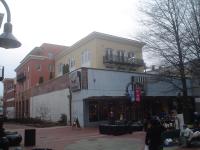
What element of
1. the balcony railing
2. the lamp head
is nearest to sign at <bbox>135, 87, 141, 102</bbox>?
the balcony railing

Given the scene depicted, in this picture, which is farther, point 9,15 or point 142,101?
point 142,101

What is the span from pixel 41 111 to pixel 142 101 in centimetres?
1558

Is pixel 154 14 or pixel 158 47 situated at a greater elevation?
pixel 154 14

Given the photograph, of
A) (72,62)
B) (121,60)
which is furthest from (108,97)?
(72,62)

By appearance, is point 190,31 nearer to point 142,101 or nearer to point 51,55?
point 142,101

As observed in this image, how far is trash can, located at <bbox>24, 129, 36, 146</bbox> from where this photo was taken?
1505 centimetres

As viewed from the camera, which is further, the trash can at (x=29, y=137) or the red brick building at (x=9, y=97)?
the red brick building at (x=9, y=97)

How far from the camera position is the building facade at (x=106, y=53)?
3634 cm

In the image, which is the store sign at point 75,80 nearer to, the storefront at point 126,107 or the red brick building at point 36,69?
the storefront at point 126,107

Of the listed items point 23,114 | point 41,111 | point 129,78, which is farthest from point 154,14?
point 23,114

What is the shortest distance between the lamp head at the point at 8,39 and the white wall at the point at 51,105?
2463cm

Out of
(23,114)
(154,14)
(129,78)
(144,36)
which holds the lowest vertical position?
(23,114)

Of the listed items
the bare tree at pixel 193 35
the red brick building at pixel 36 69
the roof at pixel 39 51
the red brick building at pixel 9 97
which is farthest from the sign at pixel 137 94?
the red brick building at pixel 9 97

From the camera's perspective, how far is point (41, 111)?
40.7 m
